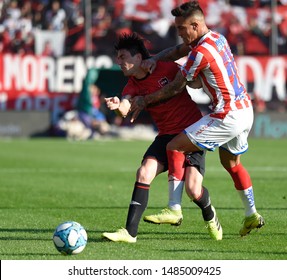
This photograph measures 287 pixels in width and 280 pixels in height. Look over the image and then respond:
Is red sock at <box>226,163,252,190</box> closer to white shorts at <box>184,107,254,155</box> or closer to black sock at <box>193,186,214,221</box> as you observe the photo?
black sock at <box>193,186,214,221</box>

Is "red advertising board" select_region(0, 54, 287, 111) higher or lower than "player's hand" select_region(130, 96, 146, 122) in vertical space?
lower

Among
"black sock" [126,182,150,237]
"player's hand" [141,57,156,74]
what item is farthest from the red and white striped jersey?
"black sock" [126,182,150,237]

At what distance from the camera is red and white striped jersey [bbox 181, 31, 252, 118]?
7.87 m

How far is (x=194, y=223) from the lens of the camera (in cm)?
958

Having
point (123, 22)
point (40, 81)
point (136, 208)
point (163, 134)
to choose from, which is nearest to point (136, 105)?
point (163, 134)

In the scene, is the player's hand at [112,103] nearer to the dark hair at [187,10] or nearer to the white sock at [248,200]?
the dark hair at [187,10]

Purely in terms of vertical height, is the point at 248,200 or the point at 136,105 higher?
the point at 136,105

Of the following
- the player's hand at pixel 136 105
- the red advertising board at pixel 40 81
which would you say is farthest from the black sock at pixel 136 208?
the red advertising board at pixel 40 81

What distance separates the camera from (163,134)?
8.58 meters

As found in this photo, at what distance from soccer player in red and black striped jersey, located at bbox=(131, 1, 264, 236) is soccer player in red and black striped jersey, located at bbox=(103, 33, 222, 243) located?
0.13 meters

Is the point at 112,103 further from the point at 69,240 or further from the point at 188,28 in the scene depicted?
the point at 69,240

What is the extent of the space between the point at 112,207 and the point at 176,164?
9.59 ft

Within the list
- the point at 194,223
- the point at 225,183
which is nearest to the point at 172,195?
the point at 194,223
